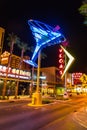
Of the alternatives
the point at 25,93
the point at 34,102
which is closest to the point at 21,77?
the point at 25,93

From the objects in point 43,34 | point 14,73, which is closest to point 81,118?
point 43,34

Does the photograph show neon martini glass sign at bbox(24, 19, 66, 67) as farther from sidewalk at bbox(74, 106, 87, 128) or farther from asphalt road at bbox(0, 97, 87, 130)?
sidewalk at bbox(74, 106, 87, 128)

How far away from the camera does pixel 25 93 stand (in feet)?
194

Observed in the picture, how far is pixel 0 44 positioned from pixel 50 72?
37.0m

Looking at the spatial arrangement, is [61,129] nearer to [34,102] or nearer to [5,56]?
[34,102]

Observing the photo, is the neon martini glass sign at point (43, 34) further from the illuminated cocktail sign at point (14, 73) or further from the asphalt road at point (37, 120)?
the asphalt road at point (37, 120)

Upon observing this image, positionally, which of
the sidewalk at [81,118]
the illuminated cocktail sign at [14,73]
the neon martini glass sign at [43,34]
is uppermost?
the neon martini glass sign at [43,34]

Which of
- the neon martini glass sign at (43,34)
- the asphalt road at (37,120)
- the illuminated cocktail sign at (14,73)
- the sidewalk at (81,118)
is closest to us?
the asphalt road at (37,120)

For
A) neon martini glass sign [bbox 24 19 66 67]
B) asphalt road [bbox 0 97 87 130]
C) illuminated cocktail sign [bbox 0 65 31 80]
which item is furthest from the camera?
illuminated cocktail sign [bbox 0 65 31 80]

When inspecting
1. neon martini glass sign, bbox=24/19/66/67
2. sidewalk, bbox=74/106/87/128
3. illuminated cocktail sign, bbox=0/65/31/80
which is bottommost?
sidewalk, bbox=74/106/87/128

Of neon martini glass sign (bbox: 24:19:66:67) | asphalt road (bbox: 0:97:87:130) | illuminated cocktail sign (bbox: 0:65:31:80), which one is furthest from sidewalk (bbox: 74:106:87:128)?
illuminated cocktail sign (bbox: 0:65:31:80)

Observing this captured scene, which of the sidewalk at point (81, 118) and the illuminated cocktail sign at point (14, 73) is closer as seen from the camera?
the sidewalk at point (81, 118)

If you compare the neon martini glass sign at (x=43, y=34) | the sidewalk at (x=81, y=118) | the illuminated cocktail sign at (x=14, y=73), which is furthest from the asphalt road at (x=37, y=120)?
the illuminated cocktail sign at (x=14, y=73)

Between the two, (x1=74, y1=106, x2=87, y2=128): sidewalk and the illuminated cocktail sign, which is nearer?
(x1=74, y1=106, x2=87, y2=128): sidewalk
